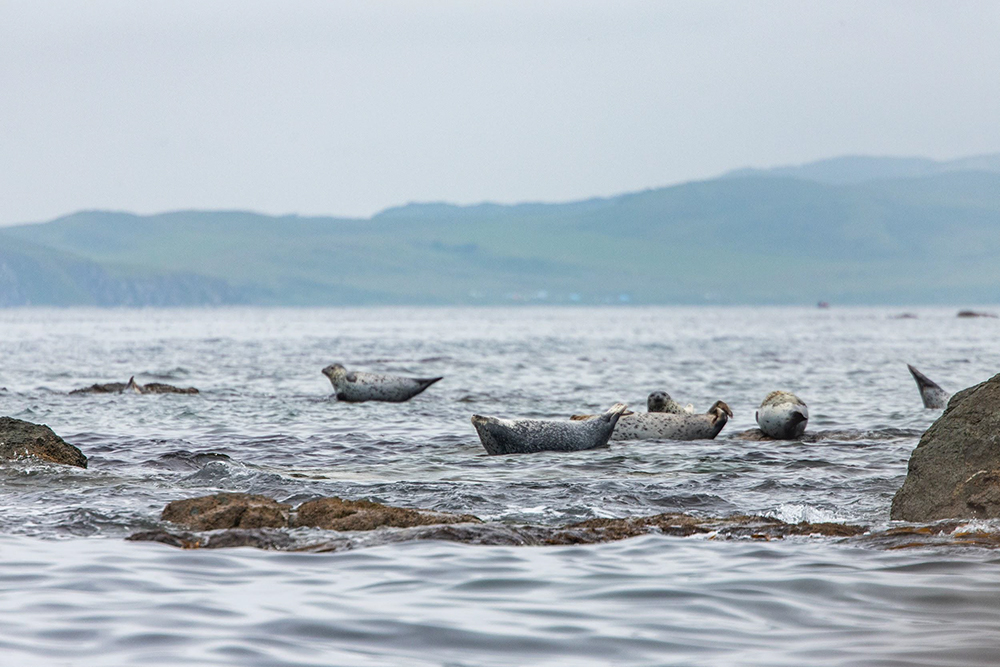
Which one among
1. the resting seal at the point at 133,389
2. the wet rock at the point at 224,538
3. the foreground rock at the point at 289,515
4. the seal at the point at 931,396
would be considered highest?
the seal at the point at 931,396

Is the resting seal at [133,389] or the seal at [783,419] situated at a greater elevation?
the seal at [783,419]

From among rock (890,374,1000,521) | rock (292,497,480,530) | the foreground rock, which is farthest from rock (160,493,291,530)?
rock (890,374,1000,521)

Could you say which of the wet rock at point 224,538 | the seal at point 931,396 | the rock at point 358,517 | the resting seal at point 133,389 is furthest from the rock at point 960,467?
the resting seal at point 133,389

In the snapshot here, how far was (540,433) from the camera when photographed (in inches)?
547

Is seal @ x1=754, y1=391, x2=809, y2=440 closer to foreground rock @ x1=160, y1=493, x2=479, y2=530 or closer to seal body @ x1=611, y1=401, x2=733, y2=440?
seal body @ x1=611, y1=401, x2=733, y2=440

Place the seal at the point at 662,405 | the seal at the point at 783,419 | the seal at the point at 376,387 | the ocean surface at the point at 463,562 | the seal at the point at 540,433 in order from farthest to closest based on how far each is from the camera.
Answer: the seal at the point at 376,387
the seal at the point at 662,405
the seal at the point at 783,419
the seal at the point at 540,433
the ocean surface at the point at 463,562

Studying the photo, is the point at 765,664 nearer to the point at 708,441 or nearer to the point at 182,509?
the point at 182,509

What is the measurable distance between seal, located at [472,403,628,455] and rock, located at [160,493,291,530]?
16.7ft

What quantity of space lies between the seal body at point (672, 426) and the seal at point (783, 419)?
0.51m

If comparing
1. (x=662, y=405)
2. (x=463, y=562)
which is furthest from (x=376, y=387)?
(x=463, y=562)

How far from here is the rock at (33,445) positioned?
1122cm

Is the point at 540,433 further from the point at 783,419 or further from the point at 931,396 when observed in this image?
the point at 931,396

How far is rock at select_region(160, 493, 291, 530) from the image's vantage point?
8258 millimetres

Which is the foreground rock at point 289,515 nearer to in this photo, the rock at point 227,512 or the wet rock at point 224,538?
→ the rock at point 227,512
